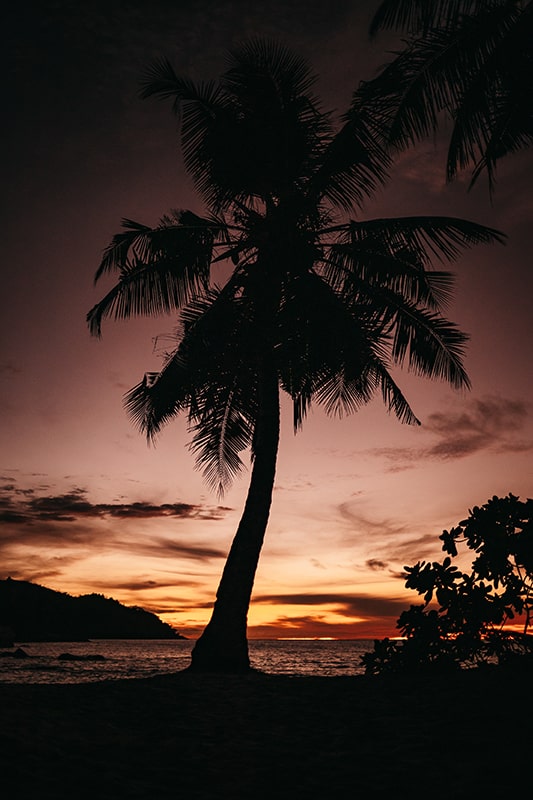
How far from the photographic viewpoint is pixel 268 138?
13.3m

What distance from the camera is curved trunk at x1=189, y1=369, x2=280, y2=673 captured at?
11.7 m

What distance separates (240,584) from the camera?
→ 12023mm

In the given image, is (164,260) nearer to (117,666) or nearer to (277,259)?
(277,259)

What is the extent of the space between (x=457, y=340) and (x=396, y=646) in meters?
7.32

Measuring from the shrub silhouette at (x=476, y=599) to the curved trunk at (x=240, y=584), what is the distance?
13.7ft

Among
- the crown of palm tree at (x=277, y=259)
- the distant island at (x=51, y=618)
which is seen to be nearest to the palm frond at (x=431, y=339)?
the crown of palm tree at (x=277, y=259)

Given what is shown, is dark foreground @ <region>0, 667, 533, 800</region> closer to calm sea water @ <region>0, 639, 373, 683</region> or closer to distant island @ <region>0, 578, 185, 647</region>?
calm sea water @ <region>0, 639, 373, 683</region>

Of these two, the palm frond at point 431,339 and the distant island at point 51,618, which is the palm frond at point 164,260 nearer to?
the palm frond at point 431,339

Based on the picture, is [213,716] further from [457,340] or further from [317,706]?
[457,340]

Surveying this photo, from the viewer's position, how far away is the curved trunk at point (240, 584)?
1171cm

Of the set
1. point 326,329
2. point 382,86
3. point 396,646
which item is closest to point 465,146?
point 382,86

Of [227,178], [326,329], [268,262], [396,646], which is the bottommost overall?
[396,646]

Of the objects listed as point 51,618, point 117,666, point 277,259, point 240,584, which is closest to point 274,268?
point 277,259

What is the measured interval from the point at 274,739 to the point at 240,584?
6.41 meters
